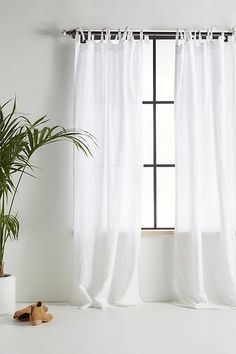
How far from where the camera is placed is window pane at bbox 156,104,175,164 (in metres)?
4.03

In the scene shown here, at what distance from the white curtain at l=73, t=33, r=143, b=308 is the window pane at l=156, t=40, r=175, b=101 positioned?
0.32 metres

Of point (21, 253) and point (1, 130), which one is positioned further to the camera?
point (21, 253)

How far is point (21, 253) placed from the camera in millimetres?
3840

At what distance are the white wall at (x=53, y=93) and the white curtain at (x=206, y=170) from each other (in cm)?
22

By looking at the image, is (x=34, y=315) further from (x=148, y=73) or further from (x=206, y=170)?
(x=148, y=73)

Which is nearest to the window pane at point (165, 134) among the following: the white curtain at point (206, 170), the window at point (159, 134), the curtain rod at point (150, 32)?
the window at point (159, 134)

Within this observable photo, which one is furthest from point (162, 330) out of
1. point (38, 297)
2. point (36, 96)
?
point (36, 96)

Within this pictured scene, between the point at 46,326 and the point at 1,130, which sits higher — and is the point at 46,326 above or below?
below

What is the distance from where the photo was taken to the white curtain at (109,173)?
369 centimetres

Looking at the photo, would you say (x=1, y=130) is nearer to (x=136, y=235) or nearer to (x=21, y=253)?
(x=21, y=253)

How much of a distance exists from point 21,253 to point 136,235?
3.27 ft

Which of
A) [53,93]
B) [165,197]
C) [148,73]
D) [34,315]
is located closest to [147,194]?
[165,197]

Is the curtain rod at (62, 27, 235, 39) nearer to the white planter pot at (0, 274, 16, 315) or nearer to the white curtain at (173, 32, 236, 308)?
the white curtain at (173, 32, 236, 308)

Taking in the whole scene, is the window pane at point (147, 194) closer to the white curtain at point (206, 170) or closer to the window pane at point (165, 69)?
the white curtain at point (206, 170)
